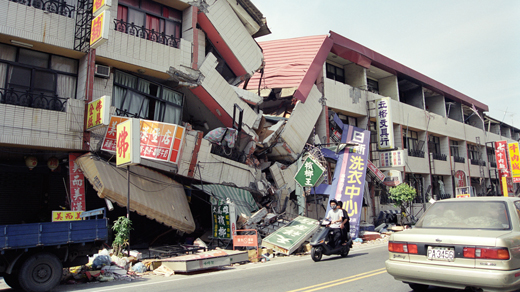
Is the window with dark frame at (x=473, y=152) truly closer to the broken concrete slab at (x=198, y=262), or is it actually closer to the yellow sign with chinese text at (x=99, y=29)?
the broken concrete slab at (x=198, y=262)

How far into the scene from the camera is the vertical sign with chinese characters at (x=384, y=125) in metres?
25.6

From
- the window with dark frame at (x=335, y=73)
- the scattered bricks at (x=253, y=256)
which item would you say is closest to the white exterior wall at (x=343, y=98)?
the window with dark frame at (x=335, y=73)

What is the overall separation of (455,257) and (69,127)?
12.3 metres

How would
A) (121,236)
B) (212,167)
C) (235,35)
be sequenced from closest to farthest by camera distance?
(121,236) → (212,167) → (235,35)

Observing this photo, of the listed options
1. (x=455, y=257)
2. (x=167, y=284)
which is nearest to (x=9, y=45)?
(x=167, y=284)

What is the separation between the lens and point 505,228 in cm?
520

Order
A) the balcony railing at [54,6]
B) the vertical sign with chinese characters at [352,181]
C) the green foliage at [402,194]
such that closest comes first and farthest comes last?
the balcony railing at [54,6] < the vertical sign with chinese characters at [352,181] < the green foliage at [402,194]

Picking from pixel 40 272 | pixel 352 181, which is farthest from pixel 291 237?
pixel 40 272

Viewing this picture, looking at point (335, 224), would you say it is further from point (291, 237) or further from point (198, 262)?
point (198, 262)

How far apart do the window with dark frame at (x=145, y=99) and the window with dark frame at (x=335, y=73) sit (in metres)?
14.0

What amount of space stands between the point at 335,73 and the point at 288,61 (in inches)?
221

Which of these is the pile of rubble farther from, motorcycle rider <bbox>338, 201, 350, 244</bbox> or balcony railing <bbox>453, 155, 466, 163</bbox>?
balcony railing <bbox>453, 155, 466, 163</bbox>

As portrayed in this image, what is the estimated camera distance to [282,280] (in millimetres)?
7773

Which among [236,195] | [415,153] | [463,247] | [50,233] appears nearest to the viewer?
[463,247]
